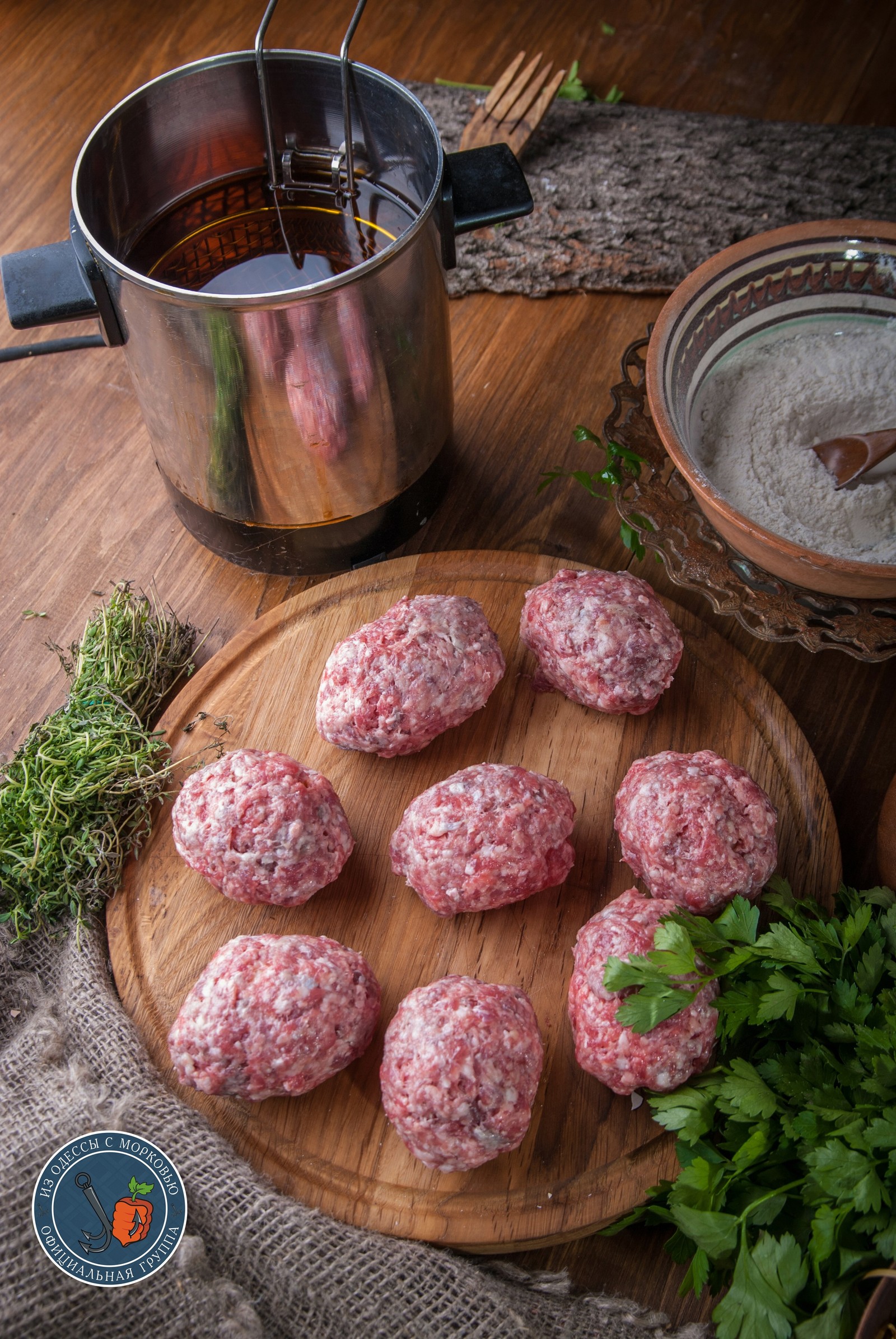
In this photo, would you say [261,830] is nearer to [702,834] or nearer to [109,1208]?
[109,1208]

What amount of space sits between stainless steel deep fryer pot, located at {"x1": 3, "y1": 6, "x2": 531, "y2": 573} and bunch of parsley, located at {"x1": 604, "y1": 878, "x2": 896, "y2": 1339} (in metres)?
1.07

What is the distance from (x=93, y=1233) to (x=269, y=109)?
79.4 inches

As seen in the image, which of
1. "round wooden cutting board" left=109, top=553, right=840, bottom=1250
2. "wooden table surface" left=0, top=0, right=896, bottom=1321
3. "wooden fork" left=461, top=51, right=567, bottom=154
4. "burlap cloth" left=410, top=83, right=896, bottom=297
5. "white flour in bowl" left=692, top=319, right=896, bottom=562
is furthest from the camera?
"wooden fork" left=461, top=51, right=567, bottom=154

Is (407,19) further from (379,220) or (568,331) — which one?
(379,220)

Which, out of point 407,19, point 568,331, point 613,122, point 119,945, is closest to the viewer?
point 119,945

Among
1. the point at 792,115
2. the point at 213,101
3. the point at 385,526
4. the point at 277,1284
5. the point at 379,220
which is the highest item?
the point at 213,101

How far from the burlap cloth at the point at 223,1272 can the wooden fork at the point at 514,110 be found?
240 cm

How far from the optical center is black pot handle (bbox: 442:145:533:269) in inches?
77.0

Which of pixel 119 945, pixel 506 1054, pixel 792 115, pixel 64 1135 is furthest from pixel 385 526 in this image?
pixel 792 115

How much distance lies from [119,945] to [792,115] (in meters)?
2.81

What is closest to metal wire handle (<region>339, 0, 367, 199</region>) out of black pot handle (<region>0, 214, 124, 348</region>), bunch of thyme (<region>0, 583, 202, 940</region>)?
black pot handle (<region>0, 214, 124, 348</region>)

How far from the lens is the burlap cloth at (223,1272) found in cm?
161

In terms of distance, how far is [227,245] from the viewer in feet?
7.18

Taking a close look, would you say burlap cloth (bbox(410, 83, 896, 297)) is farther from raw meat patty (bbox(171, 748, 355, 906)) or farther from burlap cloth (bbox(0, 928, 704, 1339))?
burlap cloth (bbox(0, 928, 704, 1339))
